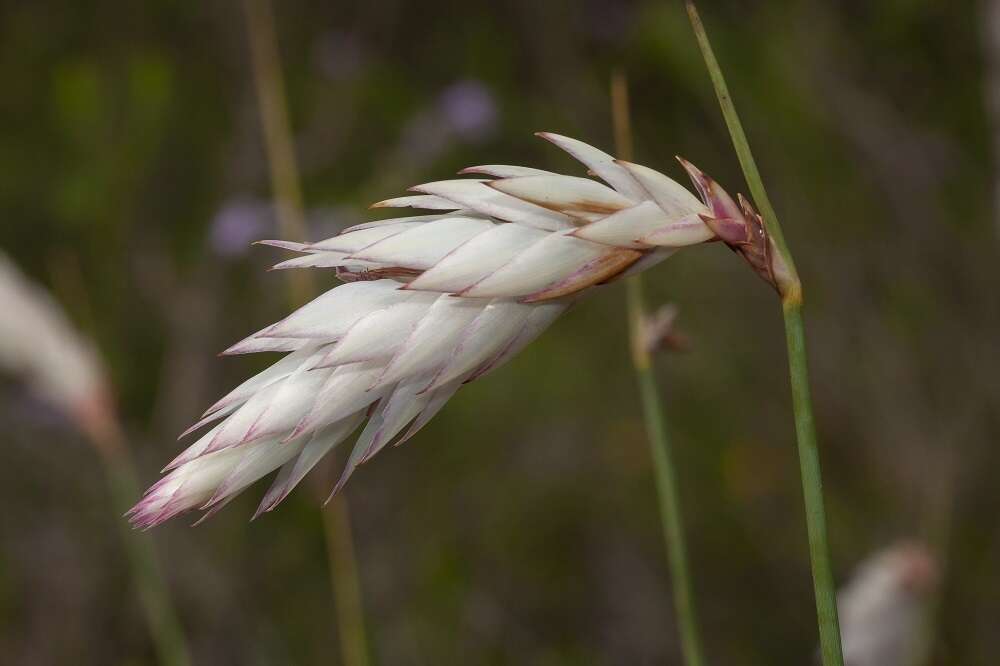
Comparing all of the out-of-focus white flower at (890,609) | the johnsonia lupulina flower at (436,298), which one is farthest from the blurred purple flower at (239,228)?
the johnsonia lupulina flower at (436,298)

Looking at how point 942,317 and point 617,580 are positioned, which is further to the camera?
point 942,317

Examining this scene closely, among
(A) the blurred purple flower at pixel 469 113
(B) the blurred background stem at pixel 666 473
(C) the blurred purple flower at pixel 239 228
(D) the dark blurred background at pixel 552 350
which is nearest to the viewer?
(B) the blurred background stem at pixel 666 473

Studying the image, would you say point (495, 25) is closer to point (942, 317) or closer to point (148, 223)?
point (148, 223)

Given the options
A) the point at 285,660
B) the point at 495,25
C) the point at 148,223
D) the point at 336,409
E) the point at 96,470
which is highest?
the point at 495,25

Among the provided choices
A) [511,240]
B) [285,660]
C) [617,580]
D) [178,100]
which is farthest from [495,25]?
[511,240]

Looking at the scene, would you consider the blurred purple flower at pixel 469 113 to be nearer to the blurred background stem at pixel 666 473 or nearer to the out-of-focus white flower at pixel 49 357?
the out-of-focus white flower at pixel 49 357

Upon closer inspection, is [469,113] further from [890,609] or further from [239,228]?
[890,609]

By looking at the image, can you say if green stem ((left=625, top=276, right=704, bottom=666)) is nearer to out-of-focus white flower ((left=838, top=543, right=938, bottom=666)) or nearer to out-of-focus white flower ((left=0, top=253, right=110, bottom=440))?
out-of-focus white flower ((left=838, top=543, right=938, bottom=666))
